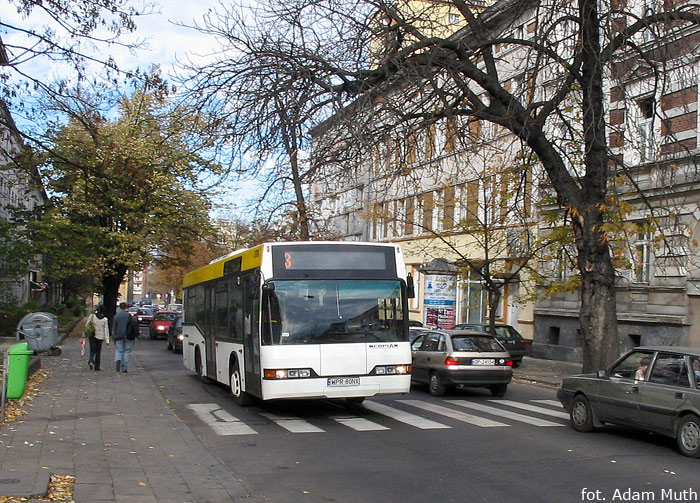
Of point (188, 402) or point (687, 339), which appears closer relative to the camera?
point (188, 402)

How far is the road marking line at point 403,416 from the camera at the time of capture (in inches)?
487

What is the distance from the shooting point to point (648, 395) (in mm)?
10375

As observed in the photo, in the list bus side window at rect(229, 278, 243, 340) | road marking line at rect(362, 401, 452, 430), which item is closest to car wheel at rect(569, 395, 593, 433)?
road marking line at rect(362, 401, 452, 430)

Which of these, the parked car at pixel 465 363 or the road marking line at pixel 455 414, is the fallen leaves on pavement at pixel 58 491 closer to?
the road marking line at pixel 455 414

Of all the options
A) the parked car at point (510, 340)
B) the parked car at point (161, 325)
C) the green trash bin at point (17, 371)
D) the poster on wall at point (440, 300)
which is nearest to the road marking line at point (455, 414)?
the green trash bin at point (17, 371)

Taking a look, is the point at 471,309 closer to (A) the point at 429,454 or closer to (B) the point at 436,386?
(B) the point at 436,386

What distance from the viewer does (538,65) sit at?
14.1 meters

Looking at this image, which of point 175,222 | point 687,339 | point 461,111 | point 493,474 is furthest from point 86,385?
point 175,222

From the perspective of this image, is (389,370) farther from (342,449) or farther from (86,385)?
(86,385)

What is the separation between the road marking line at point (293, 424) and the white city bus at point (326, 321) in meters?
0.50

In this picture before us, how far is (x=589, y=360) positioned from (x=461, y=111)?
6.04 m

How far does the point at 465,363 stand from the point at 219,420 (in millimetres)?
5994

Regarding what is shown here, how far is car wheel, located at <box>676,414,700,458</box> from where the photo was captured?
9570 millimetres

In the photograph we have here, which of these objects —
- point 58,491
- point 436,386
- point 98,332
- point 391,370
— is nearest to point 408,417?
point 391,370
